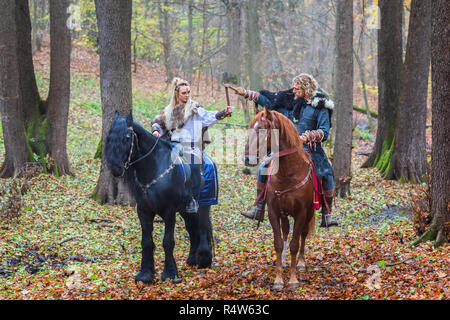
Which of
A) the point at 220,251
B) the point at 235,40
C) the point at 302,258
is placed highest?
the point at 235,40

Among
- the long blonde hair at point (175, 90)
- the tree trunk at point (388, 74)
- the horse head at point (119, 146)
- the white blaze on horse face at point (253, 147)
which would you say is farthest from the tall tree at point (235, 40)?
the white blaze on horse face at point (253, 147)

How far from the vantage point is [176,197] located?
6.79m

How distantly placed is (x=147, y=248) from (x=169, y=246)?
33 centimetres

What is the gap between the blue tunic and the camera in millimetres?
7457

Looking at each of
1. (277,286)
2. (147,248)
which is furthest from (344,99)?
(147,248)

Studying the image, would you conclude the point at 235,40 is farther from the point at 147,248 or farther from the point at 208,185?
the point at 147,248

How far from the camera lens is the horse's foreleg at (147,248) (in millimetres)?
6777

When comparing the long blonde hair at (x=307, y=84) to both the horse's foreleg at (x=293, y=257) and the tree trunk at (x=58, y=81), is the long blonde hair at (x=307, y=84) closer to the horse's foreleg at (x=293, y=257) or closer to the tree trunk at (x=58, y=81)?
the horse's foreleg at (x=293, y=257)

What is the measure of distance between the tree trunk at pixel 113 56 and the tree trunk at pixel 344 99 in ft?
20.5

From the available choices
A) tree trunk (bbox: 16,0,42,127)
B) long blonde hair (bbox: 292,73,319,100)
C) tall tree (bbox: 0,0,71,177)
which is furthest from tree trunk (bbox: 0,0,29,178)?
long blonde hair (bbox: 292,73,319,100)

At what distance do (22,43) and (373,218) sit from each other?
1112 cm

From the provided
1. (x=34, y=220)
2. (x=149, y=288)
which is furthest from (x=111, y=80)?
(x=149, y=288)

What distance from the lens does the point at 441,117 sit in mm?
7172

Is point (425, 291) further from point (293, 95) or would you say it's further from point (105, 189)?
point (105, 189)
